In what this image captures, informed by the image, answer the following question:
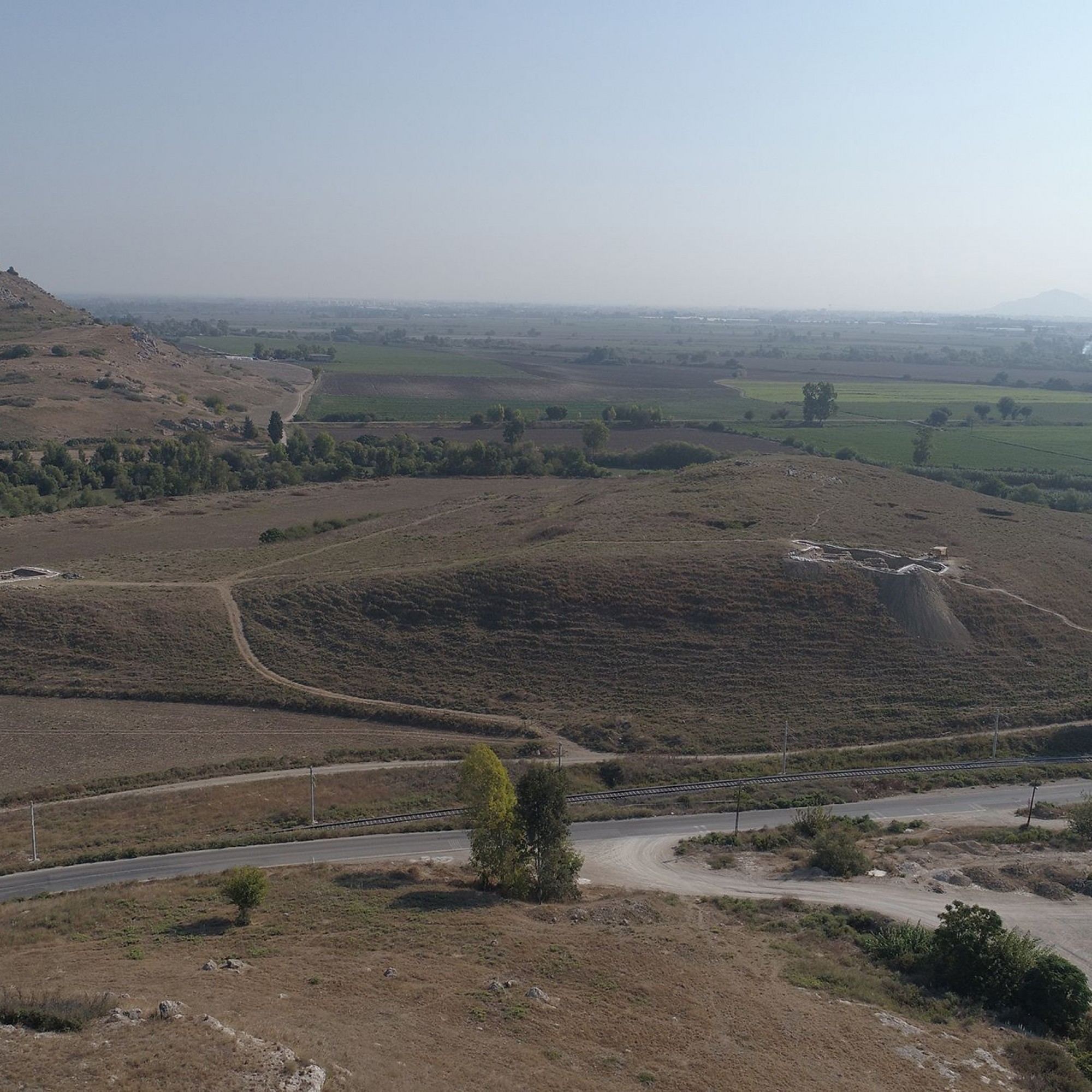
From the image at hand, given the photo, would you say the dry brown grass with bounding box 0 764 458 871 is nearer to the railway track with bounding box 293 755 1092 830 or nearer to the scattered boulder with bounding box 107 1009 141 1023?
the railway track with bounding box 293 755 1092 830

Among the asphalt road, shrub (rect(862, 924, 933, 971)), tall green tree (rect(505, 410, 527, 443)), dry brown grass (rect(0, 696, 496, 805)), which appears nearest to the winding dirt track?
the asphalt road

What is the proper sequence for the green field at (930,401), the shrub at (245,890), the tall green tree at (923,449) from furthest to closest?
1. the green field at (930,401)
2. the tall green tree at (923,449)
3. the shrub at (245,890)

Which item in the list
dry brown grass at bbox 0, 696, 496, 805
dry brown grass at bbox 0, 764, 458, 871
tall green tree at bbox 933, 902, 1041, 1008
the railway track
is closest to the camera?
tall green tree at bbox 933, 902, 1041, 1008

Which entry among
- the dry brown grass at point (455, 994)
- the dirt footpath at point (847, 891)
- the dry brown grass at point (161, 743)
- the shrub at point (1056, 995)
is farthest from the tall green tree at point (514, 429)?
the shrub at point (1056, 995)

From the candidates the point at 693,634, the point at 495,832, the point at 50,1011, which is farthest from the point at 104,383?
the point at 50,1011

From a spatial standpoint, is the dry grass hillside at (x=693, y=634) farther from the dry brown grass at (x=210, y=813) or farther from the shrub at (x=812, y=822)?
the dry brown grass at (x=210, y=813)

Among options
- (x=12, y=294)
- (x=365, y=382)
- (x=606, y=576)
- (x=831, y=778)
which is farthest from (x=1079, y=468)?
(x=12, y=294)
